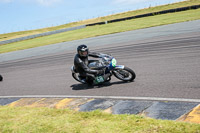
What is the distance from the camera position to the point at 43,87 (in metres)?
10.0

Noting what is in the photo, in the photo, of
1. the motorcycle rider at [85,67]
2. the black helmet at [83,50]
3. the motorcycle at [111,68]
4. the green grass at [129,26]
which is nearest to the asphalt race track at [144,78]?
the motorcycle at [111,68]

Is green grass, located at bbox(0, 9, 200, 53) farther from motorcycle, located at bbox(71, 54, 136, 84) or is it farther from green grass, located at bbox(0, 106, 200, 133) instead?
green grass, located at bbox(0, 106, 200, 133)

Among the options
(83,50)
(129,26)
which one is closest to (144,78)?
(83,50)

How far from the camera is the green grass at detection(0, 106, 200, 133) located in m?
4.64

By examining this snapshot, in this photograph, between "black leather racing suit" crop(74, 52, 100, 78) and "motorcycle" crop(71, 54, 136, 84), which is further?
"black leather racing suit" crop(74, 52, 100, 78)

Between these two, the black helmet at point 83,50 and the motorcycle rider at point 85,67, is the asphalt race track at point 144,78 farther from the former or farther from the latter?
the black helmet at point 83,50

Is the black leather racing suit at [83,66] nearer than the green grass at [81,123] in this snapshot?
No

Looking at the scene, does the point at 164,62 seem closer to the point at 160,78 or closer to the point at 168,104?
the point at 160,78

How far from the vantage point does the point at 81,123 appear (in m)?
5.46

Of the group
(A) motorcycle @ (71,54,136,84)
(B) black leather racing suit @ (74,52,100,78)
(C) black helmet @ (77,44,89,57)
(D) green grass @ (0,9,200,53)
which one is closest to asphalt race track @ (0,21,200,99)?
(A) motorcycle @ (71,54,136,84)

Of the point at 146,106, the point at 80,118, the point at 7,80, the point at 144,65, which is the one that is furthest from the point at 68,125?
the point at 7,80

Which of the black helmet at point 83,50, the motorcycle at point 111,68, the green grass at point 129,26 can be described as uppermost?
the green grass at point 129,26

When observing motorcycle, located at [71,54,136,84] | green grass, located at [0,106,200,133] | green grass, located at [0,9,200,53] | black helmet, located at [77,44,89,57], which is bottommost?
green grass, located at [0,106,200,133]

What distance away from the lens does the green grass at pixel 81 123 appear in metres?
4.64
